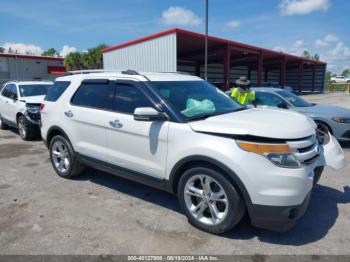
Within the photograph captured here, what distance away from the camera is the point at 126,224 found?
357 cm

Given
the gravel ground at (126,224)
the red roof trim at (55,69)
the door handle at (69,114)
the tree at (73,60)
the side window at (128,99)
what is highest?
the tree at (73,60)

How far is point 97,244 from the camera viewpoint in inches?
124

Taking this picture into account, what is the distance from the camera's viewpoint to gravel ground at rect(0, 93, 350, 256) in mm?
3072

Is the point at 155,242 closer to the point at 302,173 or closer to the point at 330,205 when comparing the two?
the point at 302,173

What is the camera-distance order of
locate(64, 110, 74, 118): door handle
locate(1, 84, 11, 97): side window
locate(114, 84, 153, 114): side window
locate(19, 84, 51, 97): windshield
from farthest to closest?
locate(1, 84, 11, 97): side window → locate(19, 84, 51, 97): windshield → locate(64, 110, 74, 118): door handle → locate(114, 84, 153, 114): side window

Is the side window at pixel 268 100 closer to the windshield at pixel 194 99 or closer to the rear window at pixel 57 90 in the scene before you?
the windshield at pixel 194 99

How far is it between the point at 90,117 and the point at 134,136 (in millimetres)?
987

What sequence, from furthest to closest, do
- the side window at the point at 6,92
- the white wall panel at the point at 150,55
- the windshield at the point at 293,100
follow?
the white wall panel at the point at 150,55 → the side window at the point at 6,92 → the windshield at the point at 293,100

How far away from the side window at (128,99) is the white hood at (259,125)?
83 centimetres

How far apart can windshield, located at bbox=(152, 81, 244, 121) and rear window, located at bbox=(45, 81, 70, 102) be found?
2.05 m

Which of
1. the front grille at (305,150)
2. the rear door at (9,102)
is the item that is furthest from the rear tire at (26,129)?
the front grille at (305,150)

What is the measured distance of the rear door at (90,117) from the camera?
4309 millimetres

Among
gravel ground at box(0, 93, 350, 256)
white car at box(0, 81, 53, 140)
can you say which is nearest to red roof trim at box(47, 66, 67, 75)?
white car at box(0, 81, 53, 140)

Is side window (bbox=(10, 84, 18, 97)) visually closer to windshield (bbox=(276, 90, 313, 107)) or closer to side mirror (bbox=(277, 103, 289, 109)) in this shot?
side mirror (bbox=(277, 103, 289, 109))
